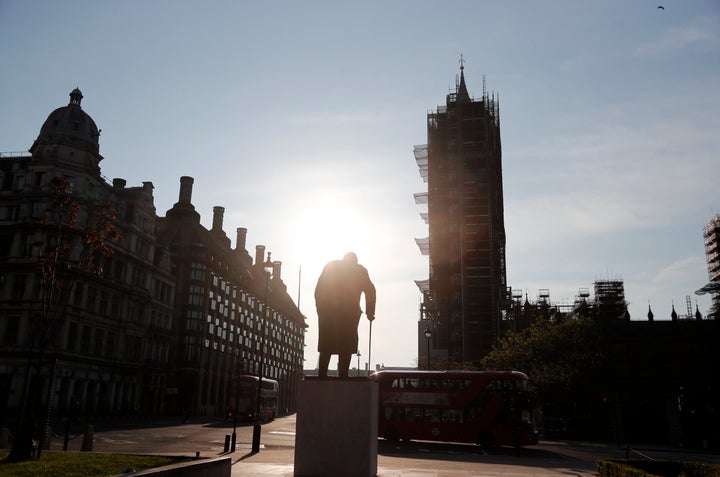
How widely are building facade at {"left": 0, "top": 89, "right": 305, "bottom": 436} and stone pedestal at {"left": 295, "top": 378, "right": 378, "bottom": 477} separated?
1042 centimetres

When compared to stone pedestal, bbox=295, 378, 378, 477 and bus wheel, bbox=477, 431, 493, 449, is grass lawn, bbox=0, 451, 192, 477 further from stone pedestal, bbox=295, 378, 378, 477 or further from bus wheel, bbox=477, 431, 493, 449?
bus wheel, bbox=477, 431, 493, 449

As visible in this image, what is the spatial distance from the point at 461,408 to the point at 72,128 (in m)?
44.5

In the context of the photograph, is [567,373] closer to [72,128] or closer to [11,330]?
[11,330]

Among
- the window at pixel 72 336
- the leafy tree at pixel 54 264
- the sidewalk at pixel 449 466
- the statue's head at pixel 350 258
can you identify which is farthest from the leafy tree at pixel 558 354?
the window at pixel 72 336

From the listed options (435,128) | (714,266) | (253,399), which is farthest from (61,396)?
(714,266)

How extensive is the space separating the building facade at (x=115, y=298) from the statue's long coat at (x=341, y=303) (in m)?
9.09

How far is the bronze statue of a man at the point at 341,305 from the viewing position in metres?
14.9

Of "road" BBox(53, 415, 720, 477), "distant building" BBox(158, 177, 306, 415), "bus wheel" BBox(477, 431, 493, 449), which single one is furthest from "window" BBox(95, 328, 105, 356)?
"bus wheel" BBox(477, 431, 493, 449)

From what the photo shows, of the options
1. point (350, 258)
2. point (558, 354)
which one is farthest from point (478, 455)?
point (558, 354)

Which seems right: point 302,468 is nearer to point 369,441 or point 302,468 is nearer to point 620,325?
point 369,441

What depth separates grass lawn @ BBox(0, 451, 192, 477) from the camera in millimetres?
10945

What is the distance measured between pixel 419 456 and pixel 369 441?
1347 centimetres

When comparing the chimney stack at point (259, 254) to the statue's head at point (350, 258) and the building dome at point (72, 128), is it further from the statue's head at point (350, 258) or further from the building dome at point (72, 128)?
the statue's head at point (350, 258)

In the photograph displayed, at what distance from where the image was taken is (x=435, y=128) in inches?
3514
